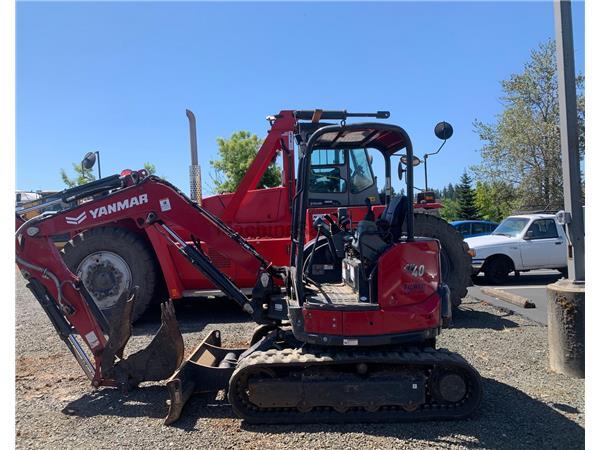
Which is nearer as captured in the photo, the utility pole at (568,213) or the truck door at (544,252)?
the utility pole at (568,213)

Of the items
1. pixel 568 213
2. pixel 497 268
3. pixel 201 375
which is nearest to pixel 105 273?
pixel 201 375

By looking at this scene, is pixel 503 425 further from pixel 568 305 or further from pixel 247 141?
pixel 247 141

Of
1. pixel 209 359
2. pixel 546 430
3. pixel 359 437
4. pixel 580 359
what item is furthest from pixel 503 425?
pixel 209 359

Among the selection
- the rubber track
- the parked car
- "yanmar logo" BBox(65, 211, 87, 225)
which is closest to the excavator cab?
the rubber track

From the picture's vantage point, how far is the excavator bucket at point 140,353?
471 cm

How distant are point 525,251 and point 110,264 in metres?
9.81

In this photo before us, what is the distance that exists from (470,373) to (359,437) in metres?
1.17

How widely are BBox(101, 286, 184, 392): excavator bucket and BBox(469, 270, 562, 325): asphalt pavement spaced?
605cm

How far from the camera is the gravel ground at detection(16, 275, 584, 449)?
12.7 ft

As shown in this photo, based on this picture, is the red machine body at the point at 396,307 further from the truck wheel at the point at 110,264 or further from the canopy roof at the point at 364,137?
the truck wheel at the point at 110,264

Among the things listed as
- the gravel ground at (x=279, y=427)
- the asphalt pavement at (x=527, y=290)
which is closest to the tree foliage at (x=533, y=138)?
the asphalt pavement at (x=527, y=290)

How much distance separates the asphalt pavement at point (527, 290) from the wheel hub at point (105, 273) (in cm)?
696

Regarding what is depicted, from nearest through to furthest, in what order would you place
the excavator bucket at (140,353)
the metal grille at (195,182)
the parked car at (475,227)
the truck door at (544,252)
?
the excavator bucket at (140,353) → the metal grille at (195,182) → the truck door at (544,252) → the parked car at (475,227)

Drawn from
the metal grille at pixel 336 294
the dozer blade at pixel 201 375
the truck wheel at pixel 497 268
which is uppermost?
the metal grille at pixel 336 294
